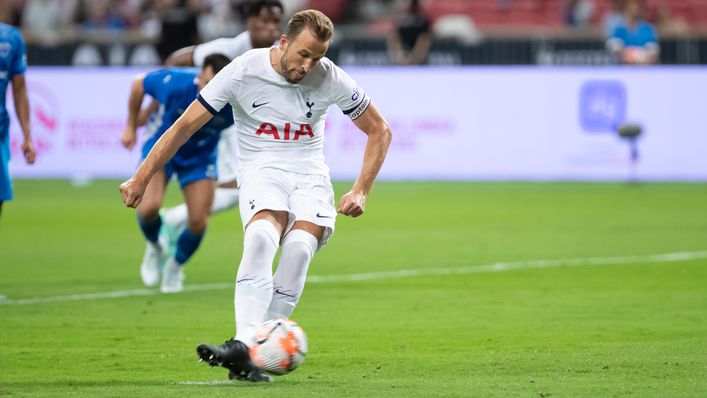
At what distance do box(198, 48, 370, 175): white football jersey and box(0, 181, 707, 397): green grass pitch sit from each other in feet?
3.95

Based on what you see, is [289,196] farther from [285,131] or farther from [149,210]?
[149,210]

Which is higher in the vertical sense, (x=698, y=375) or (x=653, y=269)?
(x=698, y=375)

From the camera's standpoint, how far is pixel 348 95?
7941mm

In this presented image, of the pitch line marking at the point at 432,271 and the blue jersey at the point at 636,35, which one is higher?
the pitch line marking at the point at 432,271

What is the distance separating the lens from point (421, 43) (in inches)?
995

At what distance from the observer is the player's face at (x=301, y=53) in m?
7.57

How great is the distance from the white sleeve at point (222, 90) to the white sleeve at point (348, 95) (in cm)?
52

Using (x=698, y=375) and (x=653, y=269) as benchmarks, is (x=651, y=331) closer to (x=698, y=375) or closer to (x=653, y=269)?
(x=698, y=375)

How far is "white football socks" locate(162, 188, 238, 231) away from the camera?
1299 centimetres

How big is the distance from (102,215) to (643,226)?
7083 mm

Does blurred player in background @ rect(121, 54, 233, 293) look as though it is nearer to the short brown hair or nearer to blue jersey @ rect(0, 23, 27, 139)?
blue jersey @ rect(0, 23, 27, 139)

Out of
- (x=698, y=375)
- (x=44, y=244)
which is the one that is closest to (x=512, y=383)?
(x=698, y=375)

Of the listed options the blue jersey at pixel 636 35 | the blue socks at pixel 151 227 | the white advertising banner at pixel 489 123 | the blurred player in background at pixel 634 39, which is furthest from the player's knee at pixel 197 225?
the blue jersey at pixel 636 35

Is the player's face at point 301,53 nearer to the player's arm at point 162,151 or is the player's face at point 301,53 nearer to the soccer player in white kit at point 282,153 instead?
the soccer player in white kit at point 282,153
